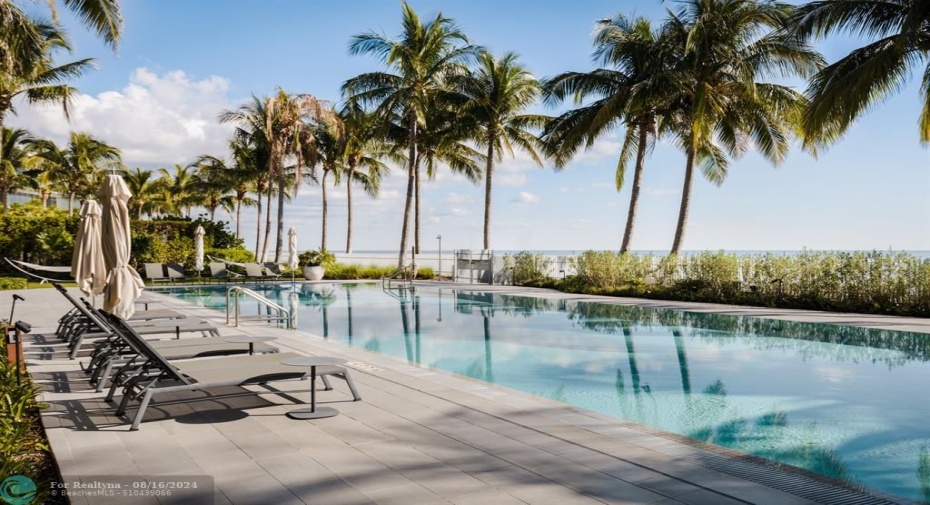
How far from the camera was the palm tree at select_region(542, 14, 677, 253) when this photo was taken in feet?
61.9

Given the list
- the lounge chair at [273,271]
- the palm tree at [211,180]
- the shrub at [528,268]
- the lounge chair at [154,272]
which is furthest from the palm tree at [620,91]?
the palm tree at [211,180]

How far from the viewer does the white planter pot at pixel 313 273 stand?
24656 millimetres

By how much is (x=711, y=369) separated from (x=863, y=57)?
8.09 m

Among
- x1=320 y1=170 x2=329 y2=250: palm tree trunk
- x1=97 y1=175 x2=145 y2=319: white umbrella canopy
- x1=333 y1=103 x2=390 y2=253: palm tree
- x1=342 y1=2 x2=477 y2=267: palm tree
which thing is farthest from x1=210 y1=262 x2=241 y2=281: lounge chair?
x1=97 y1=175 x2=145 y2=319: white umbrella canopy

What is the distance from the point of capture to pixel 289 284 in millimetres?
22844

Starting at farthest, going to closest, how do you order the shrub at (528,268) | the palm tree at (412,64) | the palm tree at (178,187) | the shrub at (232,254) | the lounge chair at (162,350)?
the palm tree at (178,187) → the shrub at (232,254) → the palm tree at (412,64) → the shrub at (528,268) → the lounge chair at (162,350)

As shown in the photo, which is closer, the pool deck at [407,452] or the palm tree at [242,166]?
the pool deck at [407,452]

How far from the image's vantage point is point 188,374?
4984 mm

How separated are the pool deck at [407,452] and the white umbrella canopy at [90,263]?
1000 mm

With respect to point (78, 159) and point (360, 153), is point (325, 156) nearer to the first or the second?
point (360, 153)

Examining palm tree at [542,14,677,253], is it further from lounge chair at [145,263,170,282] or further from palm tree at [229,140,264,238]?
palm tree at [229,140,264,238]

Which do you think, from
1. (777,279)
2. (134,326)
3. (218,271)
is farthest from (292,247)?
(777,279)

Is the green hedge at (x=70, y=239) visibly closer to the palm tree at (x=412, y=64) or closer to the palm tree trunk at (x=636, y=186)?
the palm tree at (x=412, y=64)

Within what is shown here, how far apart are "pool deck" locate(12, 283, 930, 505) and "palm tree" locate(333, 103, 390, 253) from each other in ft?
68.3
